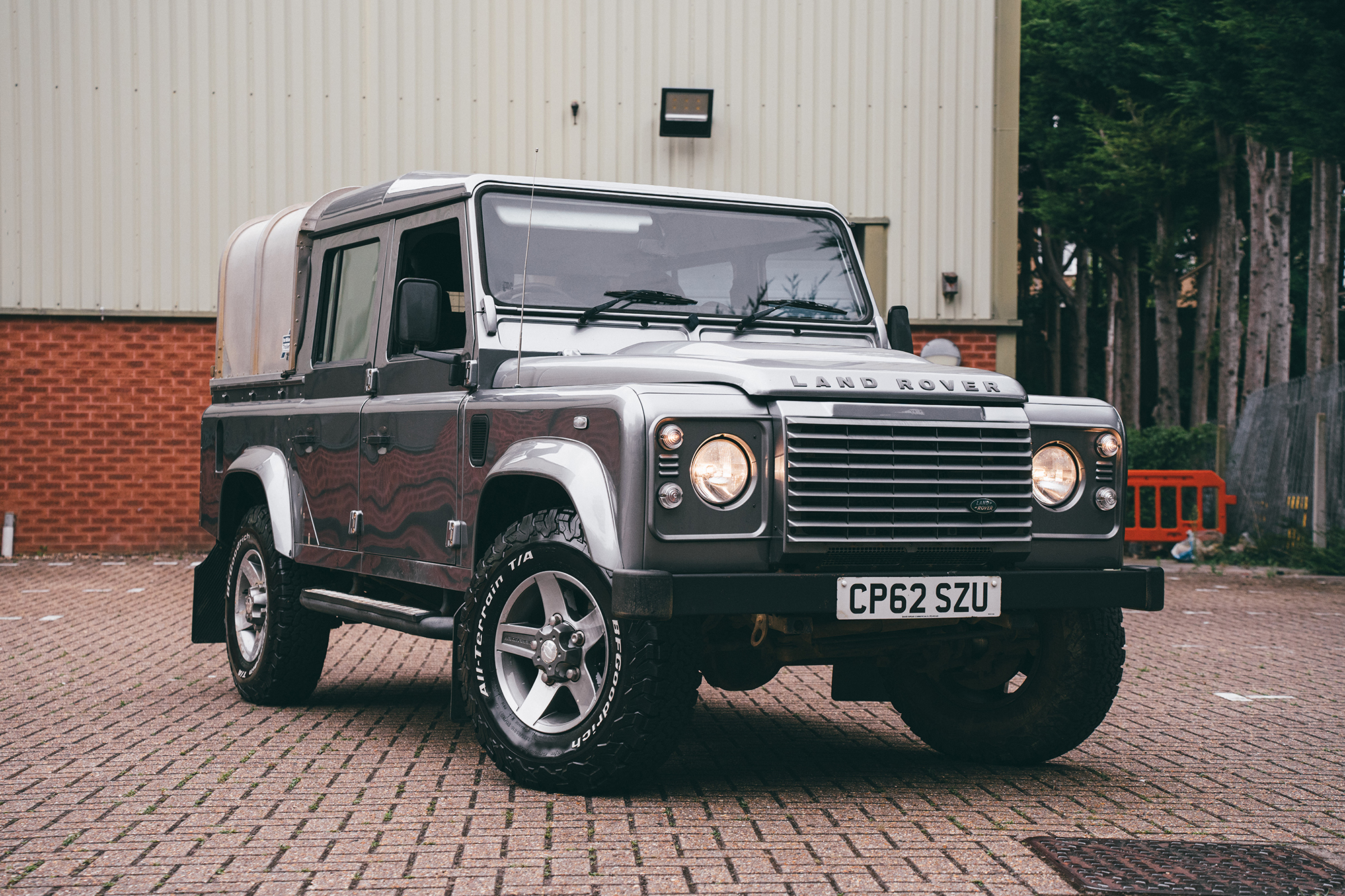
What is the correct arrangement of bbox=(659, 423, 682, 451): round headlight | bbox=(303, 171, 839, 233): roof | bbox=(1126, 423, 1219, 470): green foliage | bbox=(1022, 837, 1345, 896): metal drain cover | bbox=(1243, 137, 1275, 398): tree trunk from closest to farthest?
bbox=(1022, 837, 1345, 896): metal drain cover, bbox=(659, 423, 682, 451): round headlight, bbox=(303, 171, 839, 233): roof, bbox=(1126, 423, 1219, 470): green foliage, bbox=(1243, 137, 1275, 398): tree trunk

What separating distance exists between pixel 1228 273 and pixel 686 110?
18147 mm

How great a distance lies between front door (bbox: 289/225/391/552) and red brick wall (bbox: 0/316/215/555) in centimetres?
886

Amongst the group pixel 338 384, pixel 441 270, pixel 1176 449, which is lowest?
pixel 1176 449

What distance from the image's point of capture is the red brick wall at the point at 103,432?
15.8 meters

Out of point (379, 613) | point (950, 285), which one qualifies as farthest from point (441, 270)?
point (950, 285)

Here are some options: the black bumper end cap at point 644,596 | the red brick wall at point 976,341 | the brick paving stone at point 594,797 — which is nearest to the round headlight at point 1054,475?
the brick paving stone at point 594,797

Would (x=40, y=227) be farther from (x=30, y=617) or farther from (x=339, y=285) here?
(x=339, y=285)

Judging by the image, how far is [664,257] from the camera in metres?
6.49

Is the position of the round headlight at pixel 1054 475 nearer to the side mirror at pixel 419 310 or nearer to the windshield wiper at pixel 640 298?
the windshield wiper at pixel 640 298

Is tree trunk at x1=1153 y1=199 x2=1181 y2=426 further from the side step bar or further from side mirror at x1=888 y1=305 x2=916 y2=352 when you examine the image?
the side step bar

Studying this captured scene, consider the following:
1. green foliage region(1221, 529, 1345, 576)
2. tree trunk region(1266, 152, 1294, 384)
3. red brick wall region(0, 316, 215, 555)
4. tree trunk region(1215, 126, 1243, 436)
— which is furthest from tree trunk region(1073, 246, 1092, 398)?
red brick wall region(0, 316, 215, 555)

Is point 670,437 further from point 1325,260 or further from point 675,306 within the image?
point 1325,260

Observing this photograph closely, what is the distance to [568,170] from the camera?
16047 millimetres

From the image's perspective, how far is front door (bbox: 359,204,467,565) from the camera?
606cm
